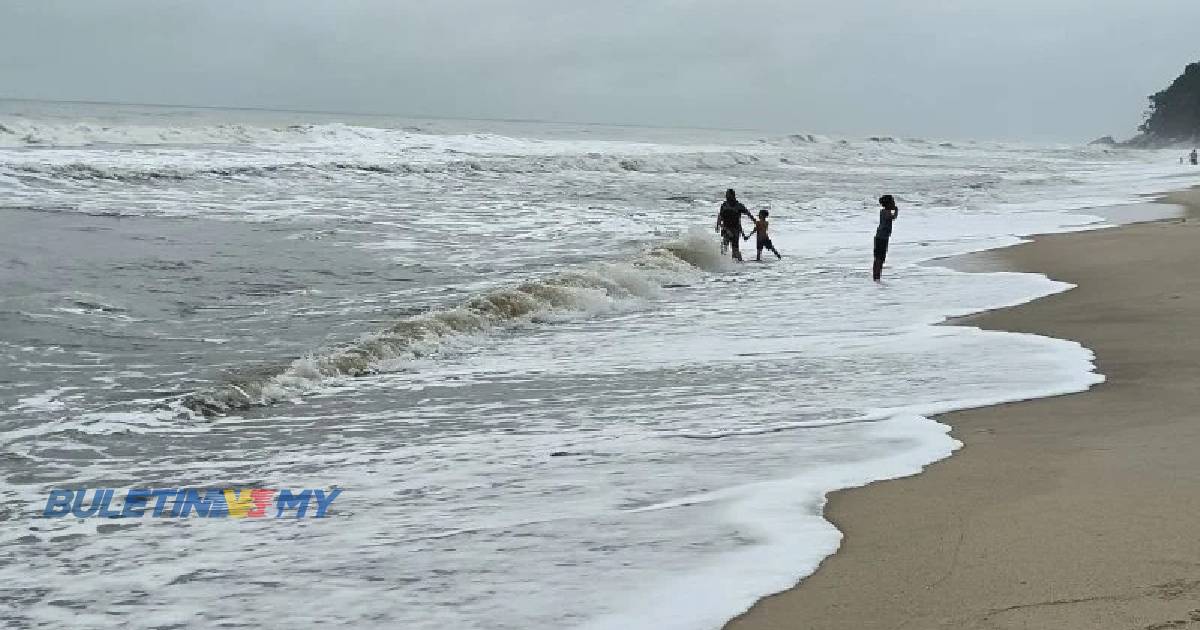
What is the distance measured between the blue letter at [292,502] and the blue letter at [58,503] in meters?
0.92

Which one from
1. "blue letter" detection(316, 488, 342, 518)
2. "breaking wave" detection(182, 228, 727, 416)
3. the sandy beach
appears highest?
the sandy beach

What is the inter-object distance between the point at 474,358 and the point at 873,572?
6.22 meters

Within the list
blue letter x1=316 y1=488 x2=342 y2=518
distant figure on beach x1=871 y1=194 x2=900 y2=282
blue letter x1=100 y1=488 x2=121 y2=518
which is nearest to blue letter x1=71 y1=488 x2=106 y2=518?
blue letter x1=100 y1=488 x2=121 y2=518

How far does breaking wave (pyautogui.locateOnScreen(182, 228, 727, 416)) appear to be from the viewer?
797 centimetres

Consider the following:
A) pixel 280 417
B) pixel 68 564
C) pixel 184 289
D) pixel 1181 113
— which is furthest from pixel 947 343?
pixel 1181 113

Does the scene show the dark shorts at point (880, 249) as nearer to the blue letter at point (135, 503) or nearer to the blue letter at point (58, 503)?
the blue letter at point (135, 503)

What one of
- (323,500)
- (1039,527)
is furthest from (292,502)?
(1039,527)

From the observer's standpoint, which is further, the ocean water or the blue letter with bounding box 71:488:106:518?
the blue letter with bounding box 71:488:106:518

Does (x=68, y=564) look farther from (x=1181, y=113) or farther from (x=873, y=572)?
(x=1181, y=113)

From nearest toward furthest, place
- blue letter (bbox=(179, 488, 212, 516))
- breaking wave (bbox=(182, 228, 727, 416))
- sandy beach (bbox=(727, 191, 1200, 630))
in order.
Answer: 1. sandy beach (bbox=(727, 191, 1200, 630))
2. blue letter (bbox=(179, 488, 212, 516))
3. breaking wave (bbox=(182, 228, 727, 416))

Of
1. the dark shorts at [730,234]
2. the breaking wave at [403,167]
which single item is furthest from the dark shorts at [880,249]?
the breaking wave at [403,167]

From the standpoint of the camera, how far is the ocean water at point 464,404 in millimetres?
3988

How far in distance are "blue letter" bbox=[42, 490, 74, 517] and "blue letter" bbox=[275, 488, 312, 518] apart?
Result: 0.92 meters

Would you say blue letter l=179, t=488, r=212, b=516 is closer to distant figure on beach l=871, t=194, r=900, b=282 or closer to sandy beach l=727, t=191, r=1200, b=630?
sandy beach l=727, t=191, r=1200, b=630
